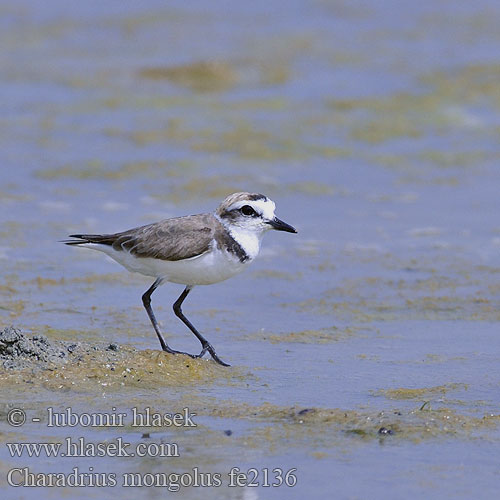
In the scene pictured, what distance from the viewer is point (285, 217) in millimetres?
10281

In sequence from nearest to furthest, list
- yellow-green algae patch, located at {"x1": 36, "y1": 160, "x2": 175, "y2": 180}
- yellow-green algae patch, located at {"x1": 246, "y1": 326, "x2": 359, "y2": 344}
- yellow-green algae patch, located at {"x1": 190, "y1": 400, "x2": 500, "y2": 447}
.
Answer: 1. yellow-green algae patch, located at {"x1": 190, "y1": 400, "x2": 500, "y2": 447}
2. yellow-green algae patch, located at {"x1": 246, "y1": 326, "x2": 359, "y2": 344}
3. yellow-green algae patch, located at {"x1": 36, "y1": 160, "x2": 175, "y2": 180}

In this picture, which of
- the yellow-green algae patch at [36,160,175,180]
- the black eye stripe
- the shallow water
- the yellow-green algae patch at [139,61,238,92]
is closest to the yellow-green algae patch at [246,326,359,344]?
the shallow water

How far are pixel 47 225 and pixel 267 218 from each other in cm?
373

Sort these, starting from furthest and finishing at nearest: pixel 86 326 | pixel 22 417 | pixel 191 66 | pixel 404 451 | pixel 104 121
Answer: pixel 191 66 → pixel 104 121 → pixel 86 326 → pixel 22 417 → pixel 404 451

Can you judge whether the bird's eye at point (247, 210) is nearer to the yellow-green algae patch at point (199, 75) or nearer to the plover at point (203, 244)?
the plover at point (203, 244)

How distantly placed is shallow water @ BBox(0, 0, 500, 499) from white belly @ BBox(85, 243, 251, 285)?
21.6 inches

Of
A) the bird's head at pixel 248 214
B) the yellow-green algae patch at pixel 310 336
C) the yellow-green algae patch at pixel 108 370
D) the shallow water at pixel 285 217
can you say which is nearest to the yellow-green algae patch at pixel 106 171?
the shallow water at pixel 285 217

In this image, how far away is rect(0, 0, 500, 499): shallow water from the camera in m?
5.23

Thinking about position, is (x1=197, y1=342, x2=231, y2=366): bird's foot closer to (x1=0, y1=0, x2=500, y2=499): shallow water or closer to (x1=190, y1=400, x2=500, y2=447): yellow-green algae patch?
(x1=0, y1=0, x2=500, y2=499): shallow water

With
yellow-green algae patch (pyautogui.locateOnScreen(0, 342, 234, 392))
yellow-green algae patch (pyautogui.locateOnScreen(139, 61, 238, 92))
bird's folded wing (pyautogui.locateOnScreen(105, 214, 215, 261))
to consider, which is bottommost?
yellow-green algae patch (pyautogui.locateOnScreen(0, 342, 234, 392))

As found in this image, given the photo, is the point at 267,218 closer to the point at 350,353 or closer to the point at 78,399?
the point at 350,353

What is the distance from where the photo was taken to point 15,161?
39.3 ft

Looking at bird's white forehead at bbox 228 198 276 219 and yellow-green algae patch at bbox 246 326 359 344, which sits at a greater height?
bird's white forehead at bbox 228 198 276 219

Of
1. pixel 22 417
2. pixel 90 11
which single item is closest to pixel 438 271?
pixel 22 417
